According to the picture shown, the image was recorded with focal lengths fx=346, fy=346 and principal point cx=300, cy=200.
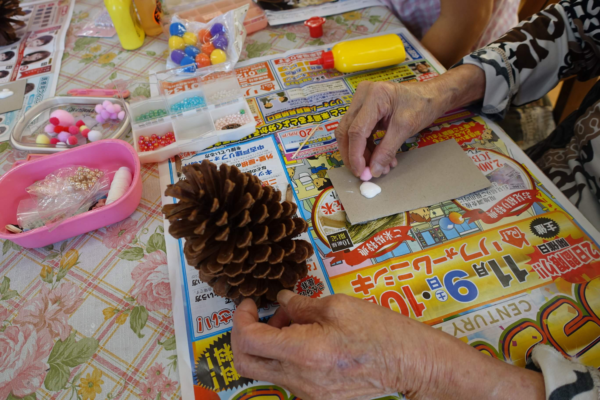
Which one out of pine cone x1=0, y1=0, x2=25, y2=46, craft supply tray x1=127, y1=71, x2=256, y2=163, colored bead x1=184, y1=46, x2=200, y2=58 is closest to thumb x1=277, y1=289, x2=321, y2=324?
craft supply tray x1=127, y1=71, x2=256, y2=163

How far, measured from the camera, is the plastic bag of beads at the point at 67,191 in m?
0.67

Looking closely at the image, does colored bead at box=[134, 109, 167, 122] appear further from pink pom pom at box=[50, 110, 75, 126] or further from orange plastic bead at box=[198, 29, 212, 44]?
orange plastic bead at box=[198, 29, 212, 44]

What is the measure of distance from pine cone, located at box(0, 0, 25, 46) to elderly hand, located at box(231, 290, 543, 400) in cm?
122

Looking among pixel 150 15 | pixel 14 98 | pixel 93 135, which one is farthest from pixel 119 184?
pixel 150 15

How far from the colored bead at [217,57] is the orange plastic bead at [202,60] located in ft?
0.05

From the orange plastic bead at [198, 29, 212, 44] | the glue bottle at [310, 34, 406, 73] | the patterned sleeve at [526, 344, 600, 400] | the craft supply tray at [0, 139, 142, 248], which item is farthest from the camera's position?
the orange plastic bead at [198, 29, 212, 44]

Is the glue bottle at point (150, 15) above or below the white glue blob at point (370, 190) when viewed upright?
above

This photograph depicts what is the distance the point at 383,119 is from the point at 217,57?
1.72 feet

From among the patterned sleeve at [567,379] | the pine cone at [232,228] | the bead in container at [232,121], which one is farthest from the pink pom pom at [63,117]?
the patterned sleeve at [567,379]

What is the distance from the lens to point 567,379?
0.46 metres

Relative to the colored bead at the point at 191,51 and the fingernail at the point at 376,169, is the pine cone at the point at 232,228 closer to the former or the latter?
the fingernail at the point at 376,169

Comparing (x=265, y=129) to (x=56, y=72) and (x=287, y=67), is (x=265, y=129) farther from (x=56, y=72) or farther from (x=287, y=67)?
(x=56, y=72)

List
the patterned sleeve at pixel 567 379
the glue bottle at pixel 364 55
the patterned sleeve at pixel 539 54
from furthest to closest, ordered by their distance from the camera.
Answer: the glue bottle at pixel 364 55, the patterned sleeve at pixel 539 54, the patterned sleeve at pixel 567 379

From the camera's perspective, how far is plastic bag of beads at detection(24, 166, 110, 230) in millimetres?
672
